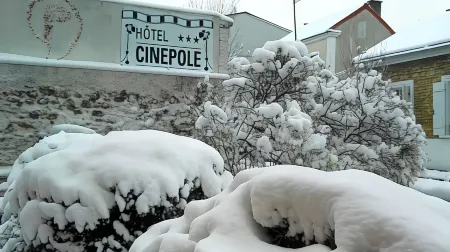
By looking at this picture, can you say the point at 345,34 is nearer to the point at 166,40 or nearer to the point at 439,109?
the point at 439,109

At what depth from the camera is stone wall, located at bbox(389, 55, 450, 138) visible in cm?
1140

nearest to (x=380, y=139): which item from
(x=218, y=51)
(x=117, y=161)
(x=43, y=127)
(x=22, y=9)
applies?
(x=218, y=51)

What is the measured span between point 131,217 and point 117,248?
0.22 meters

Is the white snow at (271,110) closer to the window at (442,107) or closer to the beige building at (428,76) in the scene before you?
the beige building at (428,76)

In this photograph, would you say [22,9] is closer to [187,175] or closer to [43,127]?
[43,127]

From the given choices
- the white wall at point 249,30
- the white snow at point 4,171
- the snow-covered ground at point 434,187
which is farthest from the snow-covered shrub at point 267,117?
the white wall at point 249,30

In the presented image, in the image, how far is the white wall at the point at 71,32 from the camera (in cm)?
688

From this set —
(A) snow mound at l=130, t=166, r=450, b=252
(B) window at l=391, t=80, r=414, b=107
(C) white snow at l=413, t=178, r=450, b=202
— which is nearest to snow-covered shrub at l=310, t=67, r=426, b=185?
(C) white snow at l=413, t=178, r=450, b=202

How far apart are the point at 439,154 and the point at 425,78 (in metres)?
2.16

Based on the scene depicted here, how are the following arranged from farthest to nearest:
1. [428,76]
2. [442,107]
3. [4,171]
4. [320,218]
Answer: [428,76]
[442,107]
[4,171]
[320,218]

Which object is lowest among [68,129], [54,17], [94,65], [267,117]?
[68,129]

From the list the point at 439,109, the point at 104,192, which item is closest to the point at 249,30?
the point at 439,109

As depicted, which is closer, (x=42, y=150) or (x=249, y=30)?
(x=42, y=150)

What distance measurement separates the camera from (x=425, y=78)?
1188 cm
